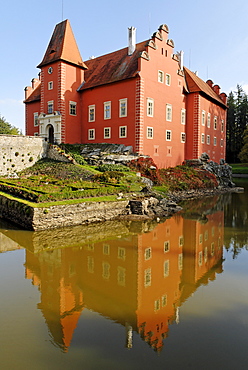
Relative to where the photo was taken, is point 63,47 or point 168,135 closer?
point 63,47

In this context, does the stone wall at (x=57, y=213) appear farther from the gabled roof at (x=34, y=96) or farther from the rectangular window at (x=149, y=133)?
the gabled roof at (x=34, y=96)

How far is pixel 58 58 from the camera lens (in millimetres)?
31484

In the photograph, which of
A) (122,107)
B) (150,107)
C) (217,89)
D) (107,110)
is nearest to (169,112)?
(150,107)

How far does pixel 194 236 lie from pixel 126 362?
386 inches

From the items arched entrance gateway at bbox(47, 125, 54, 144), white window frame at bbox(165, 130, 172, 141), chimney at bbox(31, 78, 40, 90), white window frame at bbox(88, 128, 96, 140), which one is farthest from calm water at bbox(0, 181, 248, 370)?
chimney at bbox(31, 78, 40, 90)

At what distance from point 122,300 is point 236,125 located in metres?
75.4

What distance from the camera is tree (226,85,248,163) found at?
238 ft

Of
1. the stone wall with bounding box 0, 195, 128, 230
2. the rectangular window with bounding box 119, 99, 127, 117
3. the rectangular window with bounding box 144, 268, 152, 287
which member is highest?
the rectangular window with bounding box 119, 99, 127, 117

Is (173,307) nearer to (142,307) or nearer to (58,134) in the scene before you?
(142,307)

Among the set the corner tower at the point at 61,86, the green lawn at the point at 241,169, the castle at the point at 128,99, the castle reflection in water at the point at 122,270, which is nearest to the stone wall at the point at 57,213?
the castle reflection in water at the point at 122,270

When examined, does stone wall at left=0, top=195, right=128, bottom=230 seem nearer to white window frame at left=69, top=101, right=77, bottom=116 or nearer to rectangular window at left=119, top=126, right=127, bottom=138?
rectangular window at left=119, top=126, right=127, bottom=138

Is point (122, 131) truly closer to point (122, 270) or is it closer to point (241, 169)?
point (122, 270)

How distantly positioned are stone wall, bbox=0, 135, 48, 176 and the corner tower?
127 inches

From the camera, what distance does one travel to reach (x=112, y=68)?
32250mm
